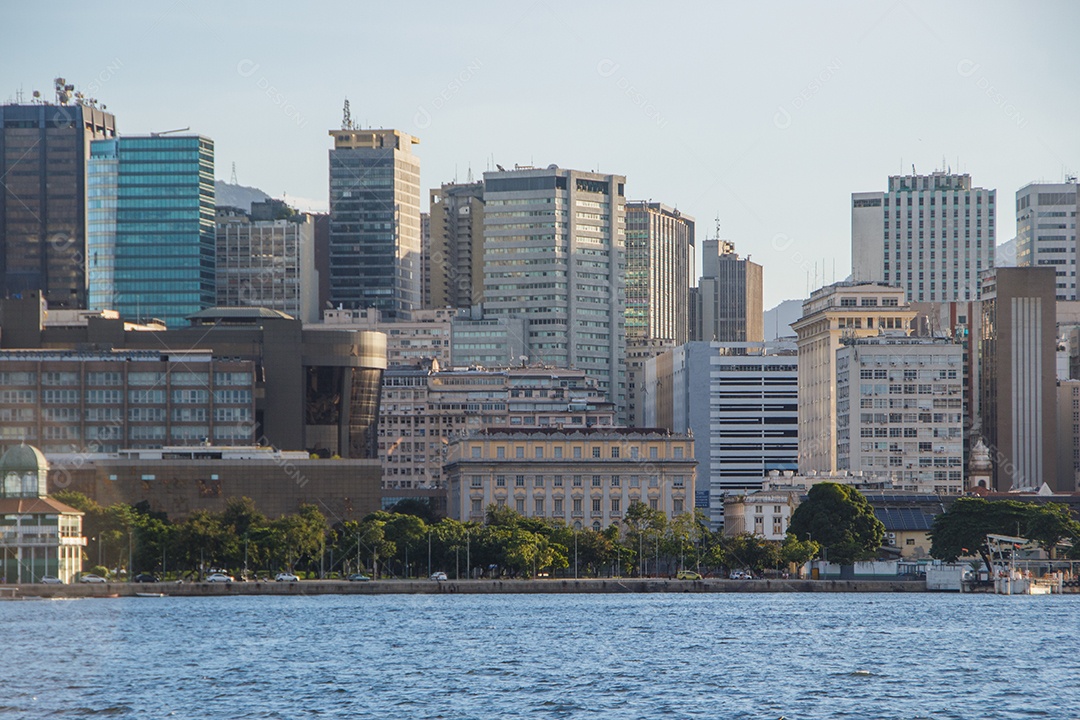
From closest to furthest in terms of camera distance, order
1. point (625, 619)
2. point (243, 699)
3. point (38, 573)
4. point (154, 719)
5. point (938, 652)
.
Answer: point (154, 719) → point (243, 699) → point (938, 652) → point (625, 619) → point (38, 573)

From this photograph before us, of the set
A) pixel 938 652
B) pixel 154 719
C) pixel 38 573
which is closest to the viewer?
pixel 154 719

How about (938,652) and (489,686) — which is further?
(938,652)

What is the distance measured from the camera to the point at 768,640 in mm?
133000

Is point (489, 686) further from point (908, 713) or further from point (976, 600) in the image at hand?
point (976, 600)

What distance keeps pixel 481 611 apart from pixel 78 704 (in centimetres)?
7853

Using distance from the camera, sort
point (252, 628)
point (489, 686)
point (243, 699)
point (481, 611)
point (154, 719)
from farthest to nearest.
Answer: point (481, 611) → point (252, 628) → point (489, 686) → point (243, 699) → point (154, 719)

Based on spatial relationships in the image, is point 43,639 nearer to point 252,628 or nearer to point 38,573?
point 252,628

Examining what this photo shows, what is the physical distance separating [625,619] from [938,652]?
38870mm

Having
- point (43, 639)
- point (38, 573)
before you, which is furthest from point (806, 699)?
point (38, 573)

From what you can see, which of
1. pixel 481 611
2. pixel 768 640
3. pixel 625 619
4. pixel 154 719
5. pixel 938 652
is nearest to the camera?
pixel 154 719

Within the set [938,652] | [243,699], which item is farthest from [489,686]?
[938,652]

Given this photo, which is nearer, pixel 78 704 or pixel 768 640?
pixel 78 704

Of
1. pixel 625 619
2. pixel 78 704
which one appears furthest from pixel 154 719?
pixel 625 619

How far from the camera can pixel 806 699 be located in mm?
96000
